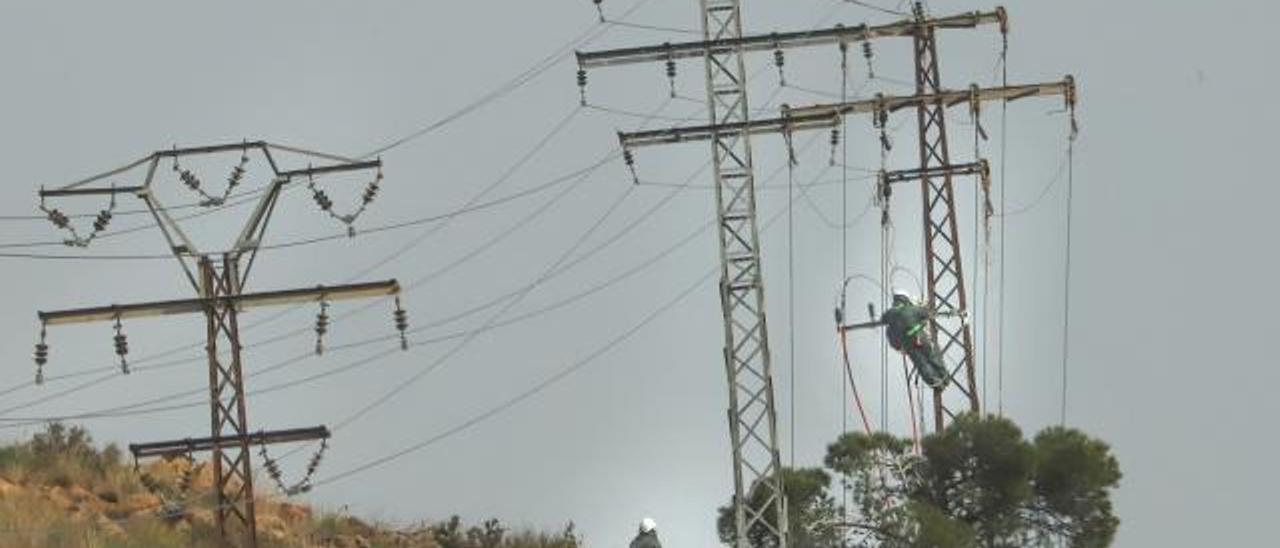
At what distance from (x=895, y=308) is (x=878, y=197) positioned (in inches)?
96.1

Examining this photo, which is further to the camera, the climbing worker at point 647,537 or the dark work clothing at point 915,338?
the dark work clothing at point 915,338

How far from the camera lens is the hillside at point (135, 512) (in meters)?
53.5

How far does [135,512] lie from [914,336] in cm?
1552

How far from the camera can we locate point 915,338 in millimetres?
53562

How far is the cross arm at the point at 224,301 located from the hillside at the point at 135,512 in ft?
14.2

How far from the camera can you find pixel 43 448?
203 feet

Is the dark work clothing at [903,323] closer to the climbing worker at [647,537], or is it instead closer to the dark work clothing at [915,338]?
the dark work clothing at [915,338]

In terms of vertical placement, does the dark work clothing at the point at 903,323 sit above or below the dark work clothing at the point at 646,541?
above

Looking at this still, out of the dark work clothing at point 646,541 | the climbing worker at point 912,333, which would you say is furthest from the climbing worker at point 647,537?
the climbing worker at point 912,333

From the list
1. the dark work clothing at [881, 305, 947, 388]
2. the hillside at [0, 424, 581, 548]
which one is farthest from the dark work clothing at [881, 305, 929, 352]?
the hillside at [0, 424, 581, 548]

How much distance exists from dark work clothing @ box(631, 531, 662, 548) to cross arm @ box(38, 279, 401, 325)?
728cm

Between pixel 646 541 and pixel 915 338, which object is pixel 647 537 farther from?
pixel 915 338

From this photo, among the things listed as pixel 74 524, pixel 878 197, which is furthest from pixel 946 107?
pixel 74 524

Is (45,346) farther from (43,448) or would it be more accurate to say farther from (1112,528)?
(1112,528)
